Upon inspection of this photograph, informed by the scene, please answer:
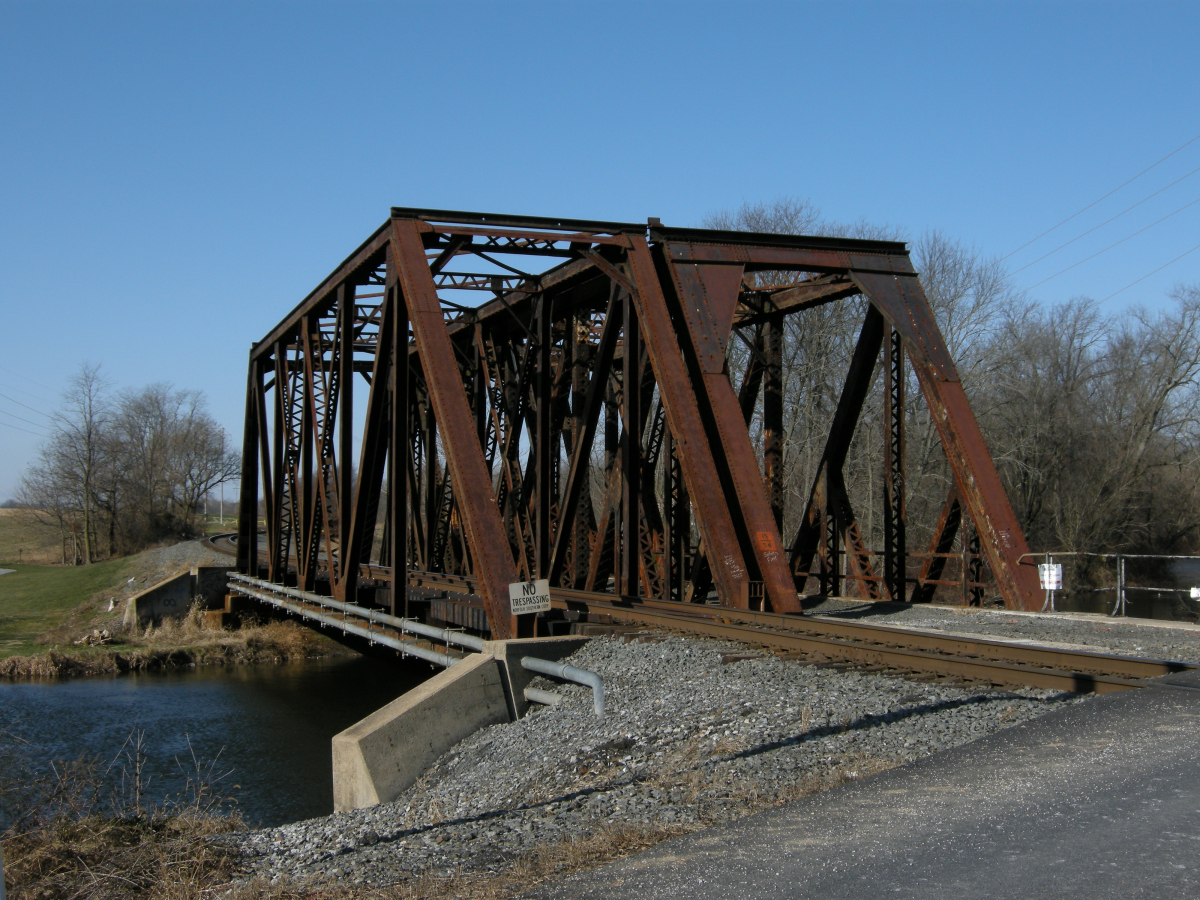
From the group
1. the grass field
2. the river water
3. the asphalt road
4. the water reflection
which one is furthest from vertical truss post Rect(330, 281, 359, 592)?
the grass field

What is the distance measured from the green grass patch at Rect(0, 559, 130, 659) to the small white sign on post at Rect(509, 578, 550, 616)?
73.6 ft

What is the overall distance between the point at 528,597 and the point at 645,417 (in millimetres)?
5357

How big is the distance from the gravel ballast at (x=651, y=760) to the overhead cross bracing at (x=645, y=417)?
2.56 m

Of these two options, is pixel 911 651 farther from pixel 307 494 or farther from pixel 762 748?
pixel 307 494

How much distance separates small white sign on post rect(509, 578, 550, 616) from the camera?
395 inches

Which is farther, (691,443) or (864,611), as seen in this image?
(864,611)

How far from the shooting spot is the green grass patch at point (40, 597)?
97.9 feet

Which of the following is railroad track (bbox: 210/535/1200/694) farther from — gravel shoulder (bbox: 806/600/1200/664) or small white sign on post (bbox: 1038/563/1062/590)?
small white sign on post (bbox: 1038/563/1062/590)

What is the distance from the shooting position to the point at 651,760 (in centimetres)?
668

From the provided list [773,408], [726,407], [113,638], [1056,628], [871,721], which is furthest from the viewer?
[113,638]

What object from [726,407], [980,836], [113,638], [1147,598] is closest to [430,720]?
[726,407]

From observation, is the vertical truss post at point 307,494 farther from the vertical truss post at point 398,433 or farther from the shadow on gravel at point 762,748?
the shadow on gravel at point 762,748

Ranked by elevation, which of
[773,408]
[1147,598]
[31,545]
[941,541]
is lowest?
[1147,598]

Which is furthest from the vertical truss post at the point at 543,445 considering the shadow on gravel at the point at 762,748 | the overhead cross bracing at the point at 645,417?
the shadow on gravel at the point at 762,748
